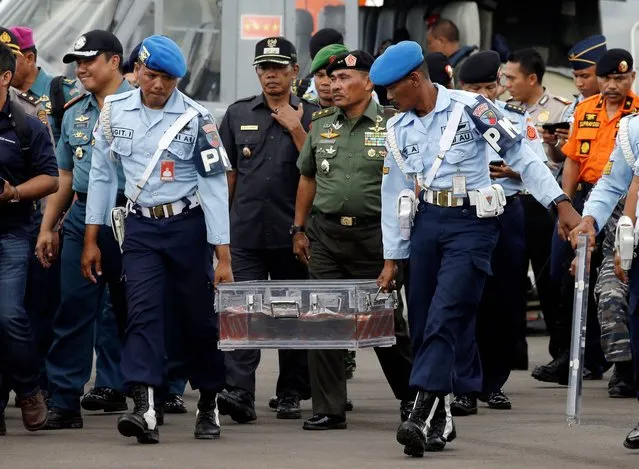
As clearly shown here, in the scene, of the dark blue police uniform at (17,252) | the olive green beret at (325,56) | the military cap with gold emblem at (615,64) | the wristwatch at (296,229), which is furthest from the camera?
the military cap with gold emblem at (615,64)

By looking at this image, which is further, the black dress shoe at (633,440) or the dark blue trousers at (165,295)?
the dark blue trousers at (165,295)

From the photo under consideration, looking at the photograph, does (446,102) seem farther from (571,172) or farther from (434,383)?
(571,172)

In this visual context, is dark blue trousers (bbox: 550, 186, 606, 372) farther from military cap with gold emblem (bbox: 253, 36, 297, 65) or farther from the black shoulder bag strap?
the black shoulder bag strap

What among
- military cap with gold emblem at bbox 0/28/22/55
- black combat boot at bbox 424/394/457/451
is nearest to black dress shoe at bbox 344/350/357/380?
military cap with gold emblem at bbox 0/28/22/55

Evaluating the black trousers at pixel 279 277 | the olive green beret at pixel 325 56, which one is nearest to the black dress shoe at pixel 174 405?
the black trousers at pixel 279 277

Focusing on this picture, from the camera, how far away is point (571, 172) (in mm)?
11891

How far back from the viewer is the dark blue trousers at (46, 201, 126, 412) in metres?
10.1

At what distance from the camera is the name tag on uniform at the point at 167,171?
9.32 m

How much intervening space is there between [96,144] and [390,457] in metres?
2.29

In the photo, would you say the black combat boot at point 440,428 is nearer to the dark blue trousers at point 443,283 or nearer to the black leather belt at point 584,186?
the dark blue trousers at point 443,283

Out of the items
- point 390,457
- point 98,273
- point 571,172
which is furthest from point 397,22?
point 390,457

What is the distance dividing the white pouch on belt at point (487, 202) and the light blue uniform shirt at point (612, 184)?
49cm

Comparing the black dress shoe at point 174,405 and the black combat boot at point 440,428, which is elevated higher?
the black combat boot at point 440,428

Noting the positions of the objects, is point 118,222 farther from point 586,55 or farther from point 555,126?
point 586,55
